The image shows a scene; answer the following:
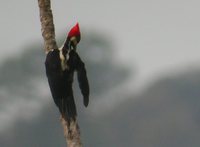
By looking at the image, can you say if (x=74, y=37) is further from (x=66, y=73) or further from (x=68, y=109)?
(x=68, y=109)

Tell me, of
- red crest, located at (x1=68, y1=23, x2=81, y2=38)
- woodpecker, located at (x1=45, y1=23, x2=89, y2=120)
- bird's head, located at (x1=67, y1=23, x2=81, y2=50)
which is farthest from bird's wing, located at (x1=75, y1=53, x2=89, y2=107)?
red crest, located at (x1=68, y1=23, x2=81, y2=38)

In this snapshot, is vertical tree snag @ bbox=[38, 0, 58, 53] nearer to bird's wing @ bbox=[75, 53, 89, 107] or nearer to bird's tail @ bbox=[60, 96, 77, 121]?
bird's wing @ bbox=[75, 53, 89, 107]

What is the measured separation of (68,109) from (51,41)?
2.58ft

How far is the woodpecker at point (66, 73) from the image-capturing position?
11.0 metres

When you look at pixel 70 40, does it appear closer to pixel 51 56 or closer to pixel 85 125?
pixel 51 56

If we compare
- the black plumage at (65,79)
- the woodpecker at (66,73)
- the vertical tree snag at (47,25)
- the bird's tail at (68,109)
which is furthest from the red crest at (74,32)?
the bird's tail at (68,109)

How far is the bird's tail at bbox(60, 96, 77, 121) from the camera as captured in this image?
11.2 m

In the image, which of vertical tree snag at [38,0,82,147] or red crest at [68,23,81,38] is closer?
red crest at [68,23,81,38]

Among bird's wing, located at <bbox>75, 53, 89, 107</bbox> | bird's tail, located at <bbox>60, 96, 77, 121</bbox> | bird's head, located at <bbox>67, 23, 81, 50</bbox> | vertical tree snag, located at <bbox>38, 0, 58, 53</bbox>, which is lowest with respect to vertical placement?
bird's tail, located at <bbox>60, 96, 77, 121</bbox>

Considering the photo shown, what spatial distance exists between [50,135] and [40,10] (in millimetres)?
125114

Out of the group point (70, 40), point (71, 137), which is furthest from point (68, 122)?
point (70, 40)

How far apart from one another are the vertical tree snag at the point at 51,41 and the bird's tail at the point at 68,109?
6cm

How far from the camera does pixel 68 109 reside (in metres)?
11.3

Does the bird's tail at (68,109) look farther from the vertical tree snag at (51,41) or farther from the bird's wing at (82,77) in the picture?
the bird's wing at (82,77)
